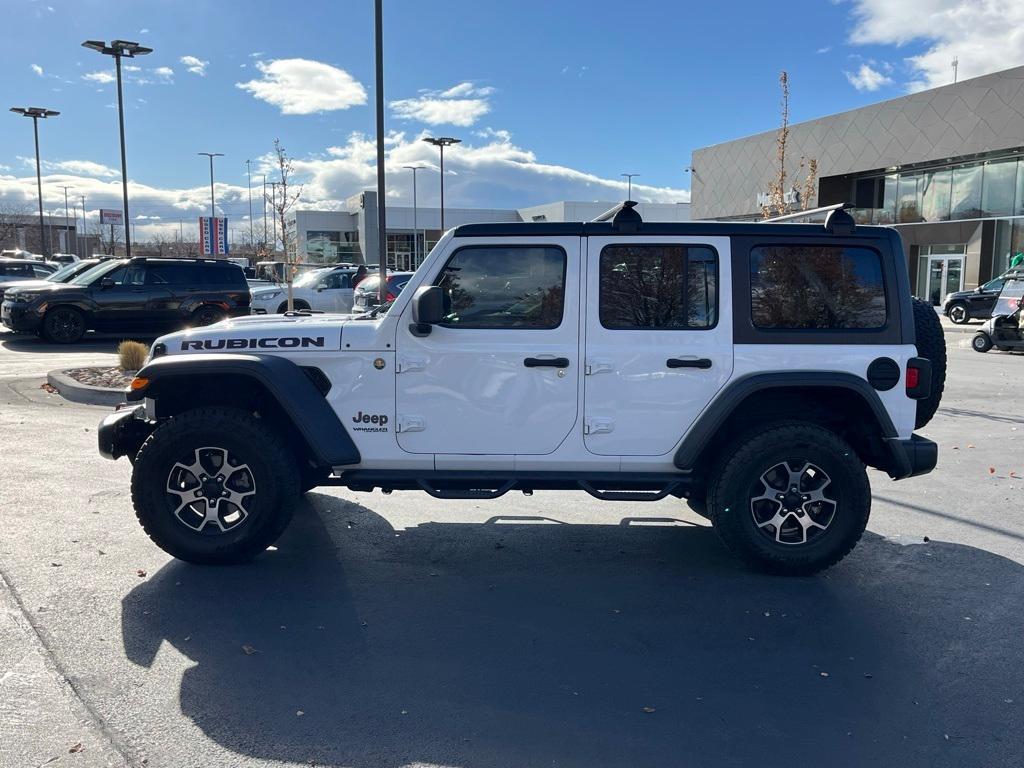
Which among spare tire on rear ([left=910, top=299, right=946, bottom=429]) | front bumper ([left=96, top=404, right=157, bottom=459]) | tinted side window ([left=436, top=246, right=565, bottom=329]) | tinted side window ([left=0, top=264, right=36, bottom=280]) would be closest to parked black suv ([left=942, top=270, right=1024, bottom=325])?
spare tire on rear ([left=910, top=299, right=946, bottom=429])

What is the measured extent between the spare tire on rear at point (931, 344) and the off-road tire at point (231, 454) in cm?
384

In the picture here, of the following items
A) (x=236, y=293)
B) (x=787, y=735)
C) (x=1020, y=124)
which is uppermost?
(x=1020, y=124)

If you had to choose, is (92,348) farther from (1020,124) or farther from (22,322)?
(1020,124)

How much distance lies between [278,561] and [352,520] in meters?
0.92

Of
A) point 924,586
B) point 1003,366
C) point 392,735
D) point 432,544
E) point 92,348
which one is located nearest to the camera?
point 392,735

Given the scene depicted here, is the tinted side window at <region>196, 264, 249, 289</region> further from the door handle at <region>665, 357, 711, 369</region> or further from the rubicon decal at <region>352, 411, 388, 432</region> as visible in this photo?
the door handle at <region>665, 357, 711, 369</region>

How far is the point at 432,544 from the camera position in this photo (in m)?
5.46

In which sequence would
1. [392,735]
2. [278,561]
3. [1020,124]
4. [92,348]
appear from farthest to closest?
[1020,124] < [92,348] < [278,561] < [392,735]

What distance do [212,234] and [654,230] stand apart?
55102mm

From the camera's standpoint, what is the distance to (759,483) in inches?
190

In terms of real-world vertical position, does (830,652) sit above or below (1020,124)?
below

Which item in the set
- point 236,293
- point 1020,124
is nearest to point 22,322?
point 236,293

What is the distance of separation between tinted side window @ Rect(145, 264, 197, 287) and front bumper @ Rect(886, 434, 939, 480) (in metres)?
15.6

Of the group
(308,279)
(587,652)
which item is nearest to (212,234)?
(308,279)
